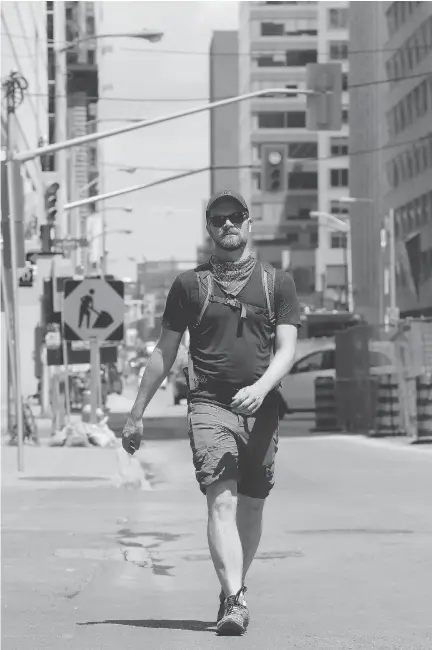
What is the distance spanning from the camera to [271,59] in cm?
17288

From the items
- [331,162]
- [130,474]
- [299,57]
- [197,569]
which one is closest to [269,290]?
[197,569]

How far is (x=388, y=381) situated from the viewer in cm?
3088

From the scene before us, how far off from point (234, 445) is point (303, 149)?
166 m

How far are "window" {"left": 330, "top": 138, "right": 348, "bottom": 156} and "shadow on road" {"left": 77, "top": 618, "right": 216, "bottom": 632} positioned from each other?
152 m

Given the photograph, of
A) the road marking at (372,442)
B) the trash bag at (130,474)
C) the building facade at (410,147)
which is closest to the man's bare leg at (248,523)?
the trash bag at (130,474)

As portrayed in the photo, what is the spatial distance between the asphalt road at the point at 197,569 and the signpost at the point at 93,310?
5423 mm

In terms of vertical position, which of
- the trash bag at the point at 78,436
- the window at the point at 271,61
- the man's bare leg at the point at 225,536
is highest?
the window at the point at 271,61

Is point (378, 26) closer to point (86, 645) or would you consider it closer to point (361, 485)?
point (361, 485)

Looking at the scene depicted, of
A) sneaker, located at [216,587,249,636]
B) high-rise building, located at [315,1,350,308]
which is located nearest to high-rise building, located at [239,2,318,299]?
high-rise building, located at [315,1,350,308]

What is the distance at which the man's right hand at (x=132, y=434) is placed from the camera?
8.49m

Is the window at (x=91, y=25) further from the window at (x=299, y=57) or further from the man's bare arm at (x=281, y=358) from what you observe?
the man's bare arm at (x=281, y=358)

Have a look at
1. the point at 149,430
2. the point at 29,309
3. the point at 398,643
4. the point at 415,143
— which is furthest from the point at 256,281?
the point at 415,143

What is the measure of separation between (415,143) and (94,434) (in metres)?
61.5

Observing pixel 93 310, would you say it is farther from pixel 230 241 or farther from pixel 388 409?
pixel 230 241
